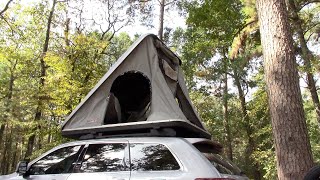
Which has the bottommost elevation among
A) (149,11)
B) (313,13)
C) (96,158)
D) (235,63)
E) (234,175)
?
(234,175)

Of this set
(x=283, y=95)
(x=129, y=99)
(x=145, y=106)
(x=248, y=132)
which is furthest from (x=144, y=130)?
(x=248, y=132)

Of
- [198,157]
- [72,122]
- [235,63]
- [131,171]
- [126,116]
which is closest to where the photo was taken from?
[198,157]

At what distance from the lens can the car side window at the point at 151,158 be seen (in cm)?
390

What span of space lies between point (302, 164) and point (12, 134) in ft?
104

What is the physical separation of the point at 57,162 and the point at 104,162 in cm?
80

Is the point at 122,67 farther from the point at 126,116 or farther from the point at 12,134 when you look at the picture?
the point at 12,134

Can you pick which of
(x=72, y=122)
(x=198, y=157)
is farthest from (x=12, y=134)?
(x=198, y=157)

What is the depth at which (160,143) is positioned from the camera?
13.5 ft

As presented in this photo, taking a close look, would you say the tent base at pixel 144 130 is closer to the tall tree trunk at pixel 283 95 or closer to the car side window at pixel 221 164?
the car side window at pixel 221 164

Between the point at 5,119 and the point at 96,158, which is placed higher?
the point at 5,119

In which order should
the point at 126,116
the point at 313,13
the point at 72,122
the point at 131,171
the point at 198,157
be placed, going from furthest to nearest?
the point at 313,13 < the point at 126,116 < the point at 72,122 < the point at 131,171 < the point at 198,157

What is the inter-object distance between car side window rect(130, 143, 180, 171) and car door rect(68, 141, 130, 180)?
111 millimetres

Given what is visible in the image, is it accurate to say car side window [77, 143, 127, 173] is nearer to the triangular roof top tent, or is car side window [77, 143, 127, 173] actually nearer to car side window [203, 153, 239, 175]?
the triangular roof top tent

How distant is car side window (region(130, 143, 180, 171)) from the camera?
3.90 meters
